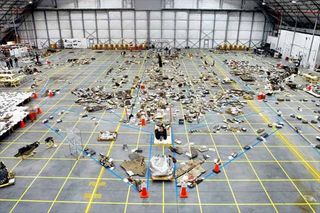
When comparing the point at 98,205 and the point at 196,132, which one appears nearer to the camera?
the point at 98,205

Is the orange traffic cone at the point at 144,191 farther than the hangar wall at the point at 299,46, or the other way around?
the hangar wall at the point at 299,46

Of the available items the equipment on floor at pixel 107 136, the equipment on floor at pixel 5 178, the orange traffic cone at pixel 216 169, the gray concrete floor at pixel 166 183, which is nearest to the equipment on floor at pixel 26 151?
the gray concrete floor at pixel 166 183

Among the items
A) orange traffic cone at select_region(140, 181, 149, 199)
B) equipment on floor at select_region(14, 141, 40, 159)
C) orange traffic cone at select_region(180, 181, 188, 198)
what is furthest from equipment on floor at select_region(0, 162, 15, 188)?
orange traffic cone at select_region(180, 181, 188, 198)

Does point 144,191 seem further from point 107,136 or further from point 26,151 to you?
point 26,151

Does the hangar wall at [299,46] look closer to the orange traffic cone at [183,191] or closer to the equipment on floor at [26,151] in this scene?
the orange traffic cone at [183,191]

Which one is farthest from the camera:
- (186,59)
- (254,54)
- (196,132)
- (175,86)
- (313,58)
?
(254,54)

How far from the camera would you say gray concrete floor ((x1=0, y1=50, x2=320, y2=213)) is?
35.9ft

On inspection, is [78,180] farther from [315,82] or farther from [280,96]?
[315,82]

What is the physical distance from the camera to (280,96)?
969 inches

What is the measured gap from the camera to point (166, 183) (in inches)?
484

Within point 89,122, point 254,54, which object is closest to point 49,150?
point 89,122

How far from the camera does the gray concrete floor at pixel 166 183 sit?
10945 mm

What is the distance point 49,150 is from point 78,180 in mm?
3841

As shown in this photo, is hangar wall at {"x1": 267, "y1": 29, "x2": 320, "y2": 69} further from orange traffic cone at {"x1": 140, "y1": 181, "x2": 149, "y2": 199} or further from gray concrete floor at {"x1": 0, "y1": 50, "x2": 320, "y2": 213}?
A: orange traffic cone at {"x1": 140, "y1": 181, "x2": 149, "y2": 199}
